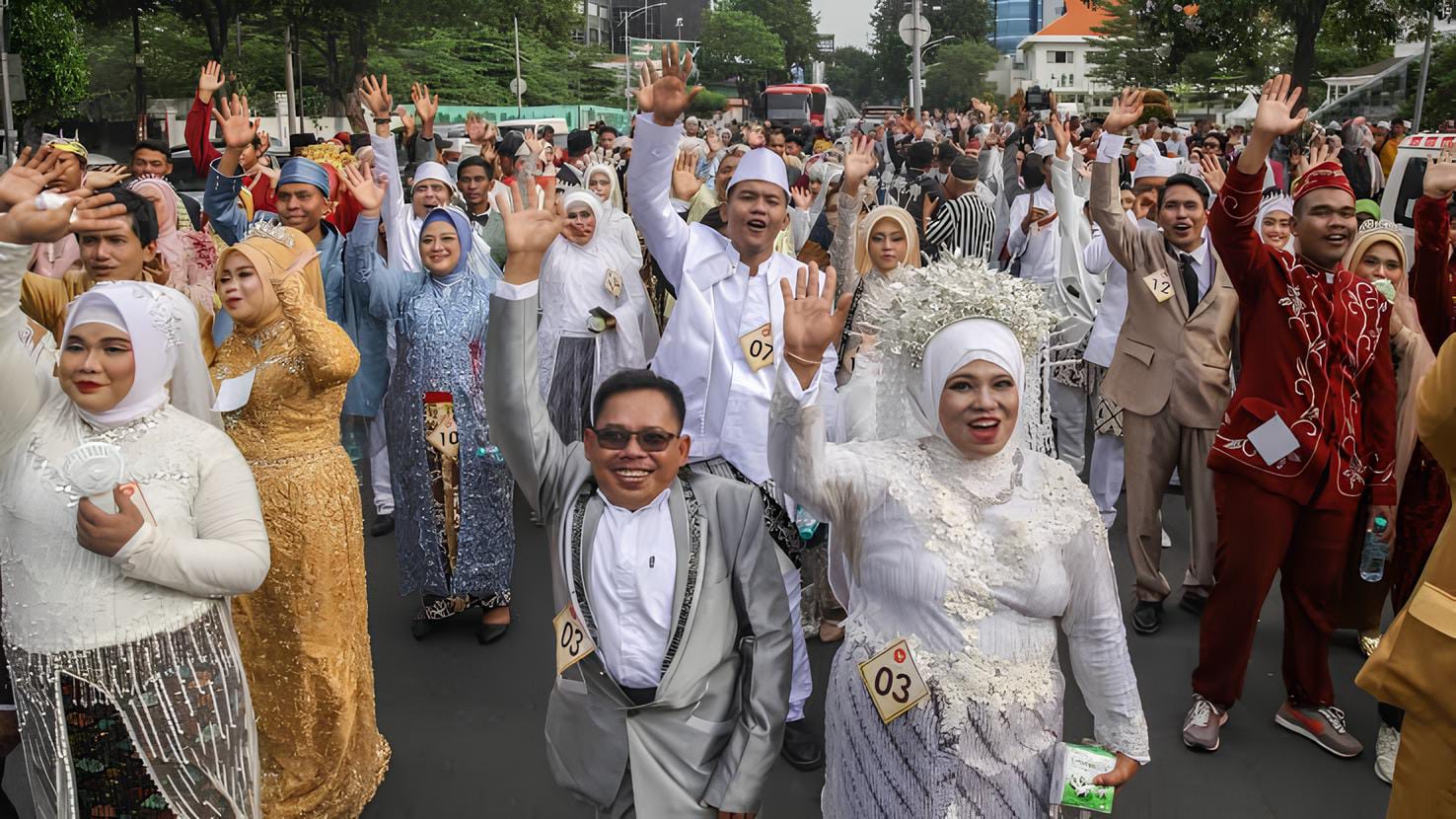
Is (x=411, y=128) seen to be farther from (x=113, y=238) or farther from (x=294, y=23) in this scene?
(x=294, y=23)

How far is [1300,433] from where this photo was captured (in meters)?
4.32

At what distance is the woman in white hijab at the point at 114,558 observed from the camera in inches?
117

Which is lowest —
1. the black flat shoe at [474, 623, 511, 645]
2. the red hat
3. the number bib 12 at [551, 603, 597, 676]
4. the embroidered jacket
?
the black flat shoe at [474, 623, 511, 645]

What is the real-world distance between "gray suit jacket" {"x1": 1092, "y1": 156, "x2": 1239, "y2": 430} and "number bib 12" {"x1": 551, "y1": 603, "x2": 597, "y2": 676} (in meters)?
3.40

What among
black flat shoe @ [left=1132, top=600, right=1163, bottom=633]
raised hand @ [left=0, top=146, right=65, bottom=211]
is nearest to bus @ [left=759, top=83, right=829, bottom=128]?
black flat shoe @ [left=1132, top=600, right=1163, bottom=633]

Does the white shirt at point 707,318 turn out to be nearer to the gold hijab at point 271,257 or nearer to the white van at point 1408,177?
the gold hijab at point 271,257

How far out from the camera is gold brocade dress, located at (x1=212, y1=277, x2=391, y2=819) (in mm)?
3959

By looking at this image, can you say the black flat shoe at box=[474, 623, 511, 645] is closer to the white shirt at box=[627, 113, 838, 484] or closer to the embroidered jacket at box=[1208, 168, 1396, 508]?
the white shirt at box=[627, 113, 838, 484]

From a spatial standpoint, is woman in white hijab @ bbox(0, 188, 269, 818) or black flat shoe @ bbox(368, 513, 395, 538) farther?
black flat shoe @ bbox(368, 513, 395, 538)

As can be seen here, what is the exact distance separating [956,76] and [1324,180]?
100029mm

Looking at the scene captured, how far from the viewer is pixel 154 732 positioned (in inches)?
122

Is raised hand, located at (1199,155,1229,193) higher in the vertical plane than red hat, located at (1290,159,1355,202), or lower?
higher

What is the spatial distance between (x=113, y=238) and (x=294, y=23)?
38621 mm

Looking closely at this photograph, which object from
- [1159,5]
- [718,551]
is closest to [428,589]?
[718,551]
